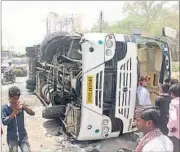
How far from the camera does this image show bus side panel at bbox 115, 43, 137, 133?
5.34 metres

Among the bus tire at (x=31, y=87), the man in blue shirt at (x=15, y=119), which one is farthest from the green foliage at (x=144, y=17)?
the man in blue shirt at (x=15, y=119)

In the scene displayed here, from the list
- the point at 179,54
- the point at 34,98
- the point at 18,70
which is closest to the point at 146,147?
the point at 34,98

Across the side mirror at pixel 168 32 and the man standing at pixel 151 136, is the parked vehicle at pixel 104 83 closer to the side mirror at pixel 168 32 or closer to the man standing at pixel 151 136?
the side mirror at pixel 168 32

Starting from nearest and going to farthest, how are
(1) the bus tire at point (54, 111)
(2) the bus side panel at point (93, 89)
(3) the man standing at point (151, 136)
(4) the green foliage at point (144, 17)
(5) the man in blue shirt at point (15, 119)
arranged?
(3) the man standing at point (151, 136), (5) the man in blue shirt at point (15, 119), (2) the bus side panel at point (93, 89), (1) the bus tire at point (54, 111), (4) the green foliage at point (144, 17)

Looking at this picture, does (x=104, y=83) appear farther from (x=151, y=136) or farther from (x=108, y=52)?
(x=151, y=136)

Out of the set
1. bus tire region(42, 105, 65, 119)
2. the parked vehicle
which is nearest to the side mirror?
the parked vehicle

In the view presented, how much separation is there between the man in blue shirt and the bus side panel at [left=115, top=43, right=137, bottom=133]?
6.32 ft

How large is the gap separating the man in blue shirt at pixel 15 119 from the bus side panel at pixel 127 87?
1.93 meters

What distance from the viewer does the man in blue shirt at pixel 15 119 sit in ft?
12.1

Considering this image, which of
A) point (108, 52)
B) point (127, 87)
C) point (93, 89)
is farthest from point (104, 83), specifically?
point (108, 52)

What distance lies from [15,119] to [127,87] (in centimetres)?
221

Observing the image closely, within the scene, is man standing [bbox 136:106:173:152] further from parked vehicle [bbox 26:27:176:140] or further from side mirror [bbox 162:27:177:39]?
side mirror [bbox 162:27:177:39]

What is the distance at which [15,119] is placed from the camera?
374 centimetres

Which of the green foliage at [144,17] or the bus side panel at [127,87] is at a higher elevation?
the green foliage at [144,17]
